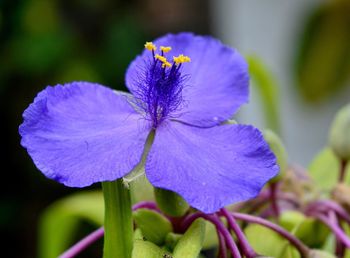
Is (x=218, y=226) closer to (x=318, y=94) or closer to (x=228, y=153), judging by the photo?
(x=228, y=153)

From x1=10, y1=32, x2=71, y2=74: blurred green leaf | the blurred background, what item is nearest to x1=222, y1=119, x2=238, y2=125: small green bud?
the blurred background

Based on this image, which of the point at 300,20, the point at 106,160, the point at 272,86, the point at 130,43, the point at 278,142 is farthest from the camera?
the point at 300,20

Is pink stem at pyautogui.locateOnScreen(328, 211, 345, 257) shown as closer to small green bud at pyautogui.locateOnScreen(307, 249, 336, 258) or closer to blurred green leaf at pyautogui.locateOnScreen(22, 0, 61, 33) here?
small green bud at pyautogui.locateOnScreen(307, 249, 336, 258)

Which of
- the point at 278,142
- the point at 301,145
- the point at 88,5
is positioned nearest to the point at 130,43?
the point at 88,5

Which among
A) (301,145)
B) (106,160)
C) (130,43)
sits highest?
(130,43)

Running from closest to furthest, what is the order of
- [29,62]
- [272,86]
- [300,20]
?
[272,86] → [29,62] → [300,20]

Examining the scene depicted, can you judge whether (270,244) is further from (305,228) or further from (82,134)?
(82,134)
